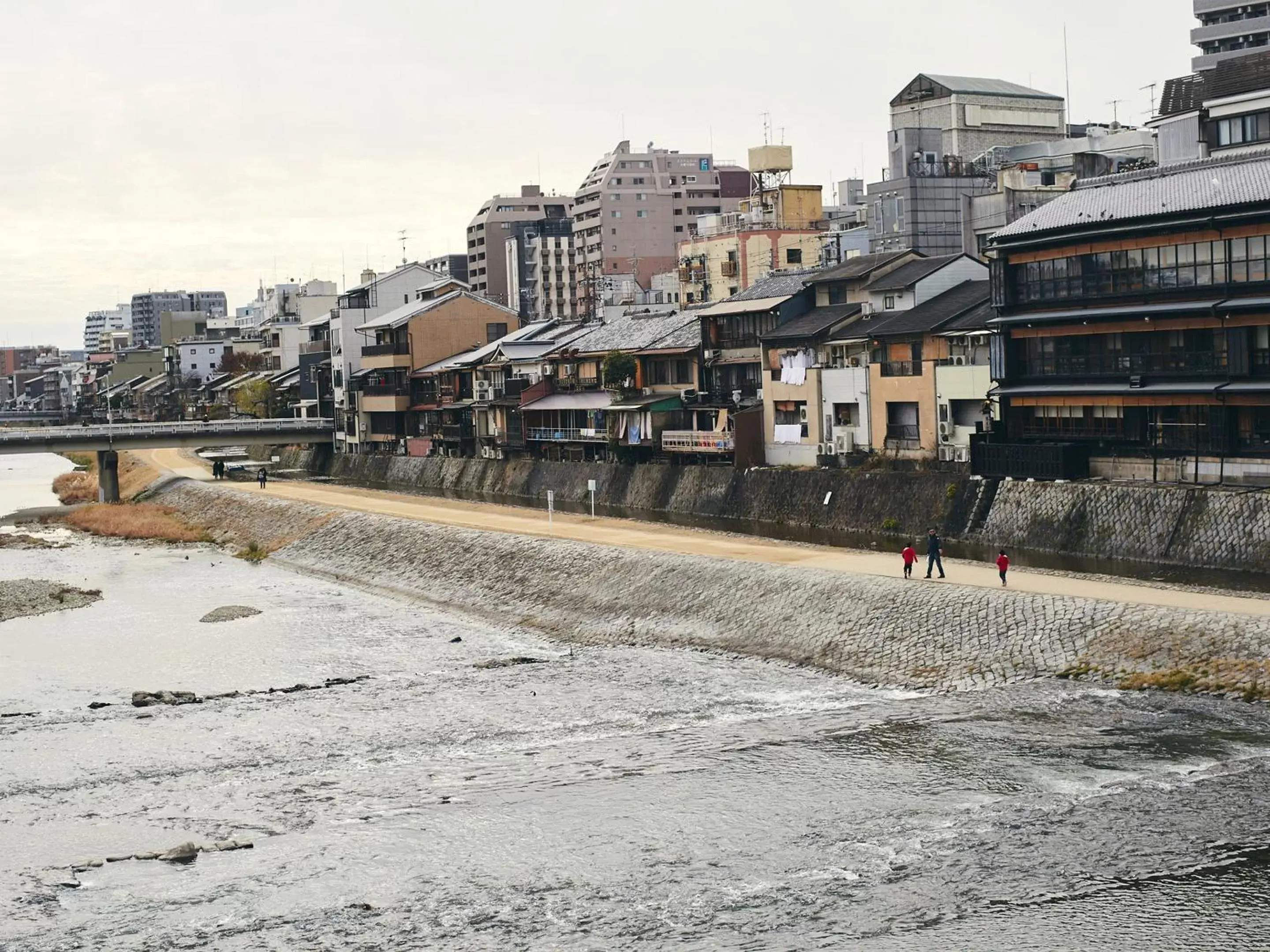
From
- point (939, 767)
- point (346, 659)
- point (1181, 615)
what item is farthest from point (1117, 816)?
point (346, 659)

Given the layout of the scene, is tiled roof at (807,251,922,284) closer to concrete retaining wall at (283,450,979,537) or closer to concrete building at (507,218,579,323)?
concrete retaining wall at (283,450,979,537)

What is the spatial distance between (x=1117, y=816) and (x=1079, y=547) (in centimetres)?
1976

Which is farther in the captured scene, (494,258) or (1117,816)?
(494,258)

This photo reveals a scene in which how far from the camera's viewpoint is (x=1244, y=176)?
3919cm

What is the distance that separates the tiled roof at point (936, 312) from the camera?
161 ft

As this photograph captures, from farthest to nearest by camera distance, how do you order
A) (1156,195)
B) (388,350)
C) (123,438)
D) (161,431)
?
(388,350) → (161,431) → (123,438) → (1156,195)

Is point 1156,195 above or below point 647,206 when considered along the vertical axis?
below

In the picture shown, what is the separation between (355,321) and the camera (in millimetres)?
92312

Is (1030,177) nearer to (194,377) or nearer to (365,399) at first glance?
(365,399)

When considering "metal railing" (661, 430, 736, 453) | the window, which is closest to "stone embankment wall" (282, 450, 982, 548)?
"metal railing" (661, 430, 736, 453)

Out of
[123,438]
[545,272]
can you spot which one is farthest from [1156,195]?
[545,272]

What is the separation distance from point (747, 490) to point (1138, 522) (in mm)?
17572

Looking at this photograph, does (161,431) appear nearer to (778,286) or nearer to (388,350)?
(388,350)

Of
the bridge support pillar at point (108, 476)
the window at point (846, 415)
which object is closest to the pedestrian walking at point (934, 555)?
the window at point (846, 415)
